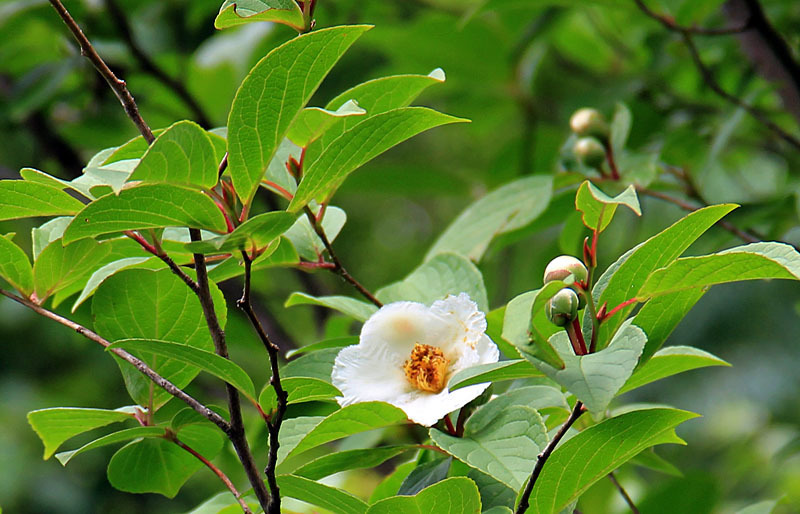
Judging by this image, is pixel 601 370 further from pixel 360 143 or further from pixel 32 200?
pixel 32 200

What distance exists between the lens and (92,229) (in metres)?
0.43

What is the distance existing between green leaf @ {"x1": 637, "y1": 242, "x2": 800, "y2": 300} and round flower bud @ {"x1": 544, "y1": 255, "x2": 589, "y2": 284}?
0.04 meters

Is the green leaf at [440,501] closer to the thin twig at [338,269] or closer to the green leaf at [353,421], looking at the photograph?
the green leaf at [353,421]

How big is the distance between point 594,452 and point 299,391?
18 centimetres

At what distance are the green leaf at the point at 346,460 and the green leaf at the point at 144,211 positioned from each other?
0.59ft

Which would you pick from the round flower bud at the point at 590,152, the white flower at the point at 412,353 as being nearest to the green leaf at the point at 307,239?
the white flower at the point at 412,353

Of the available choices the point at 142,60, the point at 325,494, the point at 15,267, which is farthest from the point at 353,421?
the point at 142,60

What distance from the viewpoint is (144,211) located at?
1.40ft

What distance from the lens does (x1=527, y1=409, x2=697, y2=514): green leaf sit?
1.49ft

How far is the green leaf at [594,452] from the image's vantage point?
455mm

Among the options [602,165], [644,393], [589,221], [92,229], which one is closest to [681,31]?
[602,165]

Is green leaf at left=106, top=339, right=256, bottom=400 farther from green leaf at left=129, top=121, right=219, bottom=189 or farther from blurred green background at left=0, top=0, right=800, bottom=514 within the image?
blurred green background at left=0, top=0, right=800, bottom=514

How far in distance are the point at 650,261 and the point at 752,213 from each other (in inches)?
22.4

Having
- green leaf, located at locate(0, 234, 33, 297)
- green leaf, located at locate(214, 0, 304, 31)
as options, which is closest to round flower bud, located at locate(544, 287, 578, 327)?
green leaf, located at locate(214, 0, 304, 31)
